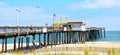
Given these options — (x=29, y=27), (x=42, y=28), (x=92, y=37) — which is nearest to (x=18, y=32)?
(x=29, y=27)

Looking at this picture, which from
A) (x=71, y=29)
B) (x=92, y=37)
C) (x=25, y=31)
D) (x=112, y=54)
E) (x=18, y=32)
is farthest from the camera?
(x=92, y=37)

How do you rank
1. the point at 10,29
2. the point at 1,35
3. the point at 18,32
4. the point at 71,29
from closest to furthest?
1. the point at 1,35
2. the point at 10,29
3. the point at 18,32
4. the point at 71,29

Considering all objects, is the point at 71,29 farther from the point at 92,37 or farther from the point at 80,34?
the point at 92,37

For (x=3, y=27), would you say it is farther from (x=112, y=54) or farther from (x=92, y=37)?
(x=92, y=37)

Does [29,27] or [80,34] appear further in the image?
[80,34]

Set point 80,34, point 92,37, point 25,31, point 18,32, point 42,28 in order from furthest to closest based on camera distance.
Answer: point 92,37 < point 80,34 < point 42,28 < point 25,31 < point 18,32

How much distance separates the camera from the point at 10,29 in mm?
33344

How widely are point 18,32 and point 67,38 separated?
32345 mm

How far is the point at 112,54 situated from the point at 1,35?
20.4 metres

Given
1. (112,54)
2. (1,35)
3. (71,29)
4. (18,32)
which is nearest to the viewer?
(112,54)

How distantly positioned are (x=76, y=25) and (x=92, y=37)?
28022mm

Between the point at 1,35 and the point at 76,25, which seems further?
the point at 76,25

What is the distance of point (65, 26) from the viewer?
66188 millimetres

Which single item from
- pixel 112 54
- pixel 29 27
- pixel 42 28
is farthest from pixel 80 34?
pixel 112 54
